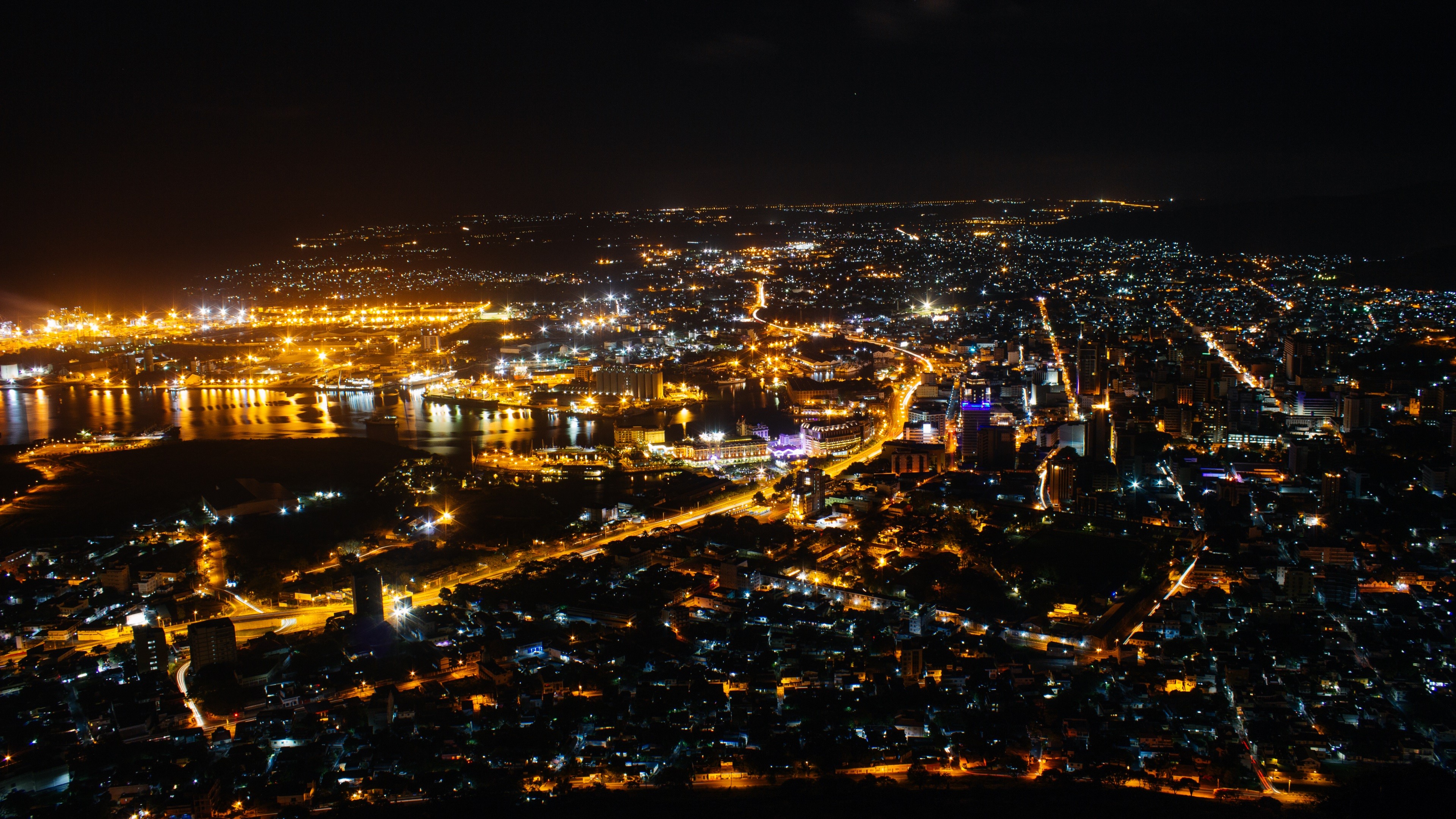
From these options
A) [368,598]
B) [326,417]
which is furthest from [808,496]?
[326,417]

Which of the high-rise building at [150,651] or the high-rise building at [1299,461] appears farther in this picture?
the high-rise building at [1299,461]

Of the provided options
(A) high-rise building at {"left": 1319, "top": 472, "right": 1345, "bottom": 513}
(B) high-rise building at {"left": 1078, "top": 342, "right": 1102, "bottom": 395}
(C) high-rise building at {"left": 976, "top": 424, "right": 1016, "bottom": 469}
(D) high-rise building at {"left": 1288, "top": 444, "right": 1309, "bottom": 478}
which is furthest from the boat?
(A) high-rise building at {"left": 1319, "top": 472, "right": 1345, "bottom": 513}

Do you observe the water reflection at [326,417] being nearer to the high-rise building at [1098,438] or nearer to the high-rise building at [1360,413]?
the high-rise building at [1098,438]

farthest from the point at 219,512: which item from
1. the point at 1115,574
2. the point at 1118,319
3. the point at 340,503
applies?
the point at 1118,319

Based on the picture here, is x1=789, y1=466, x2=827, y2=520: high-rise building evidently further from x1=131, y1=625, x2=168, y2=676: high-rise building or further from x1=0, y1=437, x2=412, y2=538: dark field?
x1=131, y1=625, x2=168, y2=676: high-rise building

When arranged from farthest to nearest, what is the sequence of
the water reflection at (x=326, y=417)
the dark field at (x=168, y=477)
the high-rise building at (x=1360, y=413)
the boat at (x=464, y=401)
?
the boat at (x=464, y=401)
the water reflection at (x=326, y=417)
the high-rise building at (x=1360, y=413)
the dark field at (x=168, y=477)

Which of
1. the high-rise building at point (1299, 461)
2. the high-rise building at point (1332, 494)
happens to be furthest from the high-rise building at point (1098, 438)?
the high-rise building at point (1332, 494)

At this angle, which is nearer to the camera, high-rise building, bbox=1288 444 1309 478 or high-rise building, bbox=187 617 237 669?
high-rise building, bbox=187 617 237 669
